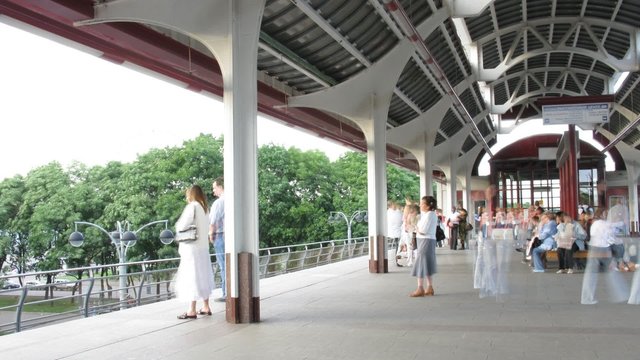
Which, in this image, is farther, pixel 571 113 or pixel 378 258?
pixel 571 113

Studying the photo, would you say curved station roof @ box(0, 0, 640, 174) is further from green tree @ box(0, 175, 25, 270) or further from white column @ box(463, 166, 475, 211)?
green tree @ box(0, 175, 25, 270)

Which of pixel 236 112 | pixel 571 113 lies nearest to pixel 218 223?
pixel 236 112

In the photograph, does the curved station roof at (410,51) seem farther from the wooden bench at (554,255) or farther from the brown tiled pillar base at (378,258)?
the wooden bench at (554,255)

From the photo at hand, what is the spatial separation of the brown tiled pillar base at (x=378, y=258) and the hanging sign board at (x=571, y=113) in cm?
650

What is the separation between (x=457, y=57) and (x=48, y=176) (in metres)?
35.4

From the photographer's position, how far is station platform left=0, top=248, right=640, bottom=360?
6.02 meters

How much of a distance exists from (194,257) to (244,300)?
2.65 ft

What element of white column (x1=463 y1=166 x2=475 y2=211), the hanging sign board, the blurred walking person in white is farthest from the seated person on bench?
white column (x1=463 y1=166 x2=475 y2=211)

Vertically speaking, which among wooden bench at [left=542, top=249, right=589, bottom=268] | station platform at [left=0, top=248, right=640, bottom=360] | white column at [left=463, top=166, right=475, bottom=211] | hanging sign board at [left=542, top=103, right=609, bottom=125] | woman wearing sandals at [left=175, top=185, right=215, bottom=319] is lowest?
station platform at [left=0, top=248, right=640, bottom=360]

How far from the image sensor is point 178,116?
69.3 m

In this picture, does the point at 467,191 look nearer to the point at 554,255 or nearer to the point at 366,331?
the point at 554,255

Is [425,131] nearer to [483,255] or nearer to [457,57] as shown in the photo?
[457,57]

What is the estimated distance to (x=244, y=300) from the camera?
8.02 metres

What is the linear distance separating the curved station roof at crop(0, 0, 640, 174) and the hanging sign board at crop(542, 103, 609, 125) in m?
0.31
